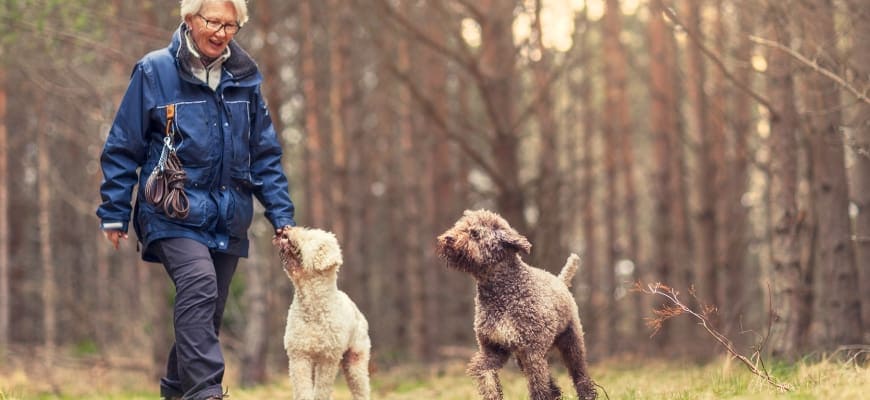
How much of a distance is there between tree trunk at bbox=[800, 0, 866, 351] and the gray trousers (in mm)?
5280

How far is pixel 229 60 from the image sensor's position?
19.5 feet

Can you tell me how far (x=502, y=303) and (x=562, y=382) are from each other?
10.3 feet

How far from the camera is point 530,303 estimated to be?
224 inches

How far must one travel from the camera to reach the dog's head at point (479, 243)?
5605mm

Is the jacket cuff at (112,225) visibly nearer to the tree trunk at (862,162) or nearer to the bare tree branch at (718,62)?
the bare tree branch at (718,62)

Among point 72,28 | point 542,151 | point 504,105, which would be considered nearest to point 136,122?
point 72,28

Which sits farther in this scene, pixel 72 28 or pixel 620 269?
pixel 620 269

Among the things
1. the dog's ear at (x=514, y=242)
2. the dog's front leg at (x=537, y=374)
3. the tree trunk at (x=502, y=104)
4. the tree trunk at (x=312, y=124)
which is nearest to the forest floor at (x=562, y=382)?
the dog's front leg at (x=537, y=374)

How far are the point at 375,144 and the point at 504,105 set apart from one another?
14.8 metres

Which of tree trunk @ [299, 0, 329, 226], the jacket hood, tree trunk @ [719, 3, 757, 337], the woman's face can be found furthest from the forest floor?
tree trunk @ [719, 3, 757, 337]

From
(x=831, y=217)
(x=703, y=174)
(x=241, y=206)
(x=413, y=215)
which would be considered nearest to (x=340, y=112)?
(x=413, y=215)

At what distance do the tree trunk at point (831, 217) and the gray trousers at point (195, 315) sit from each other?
5.28 m

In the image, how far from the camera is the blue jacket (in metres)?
5.56

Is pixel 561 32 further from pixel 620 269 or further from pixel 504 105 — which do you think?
pixel 620 269
